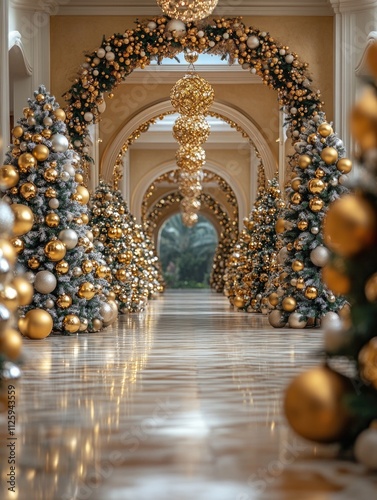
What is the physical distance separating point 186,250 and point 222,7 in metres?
32.2

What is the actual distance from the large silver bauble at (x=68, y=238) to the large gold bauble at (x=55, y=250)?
3.3 inches

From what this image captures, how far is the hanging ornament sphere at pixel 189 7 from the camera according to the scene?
31.0 feet

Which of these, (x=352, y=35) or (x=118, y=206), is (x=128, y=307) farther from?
(x=352, y=35)

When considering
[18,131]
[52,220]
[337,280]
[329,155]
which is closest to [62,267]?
[52,220]

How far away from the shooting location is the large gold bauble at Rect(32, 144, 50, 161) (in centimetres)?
889

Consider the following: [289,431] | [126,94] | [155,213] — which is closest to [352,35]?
[126,94]

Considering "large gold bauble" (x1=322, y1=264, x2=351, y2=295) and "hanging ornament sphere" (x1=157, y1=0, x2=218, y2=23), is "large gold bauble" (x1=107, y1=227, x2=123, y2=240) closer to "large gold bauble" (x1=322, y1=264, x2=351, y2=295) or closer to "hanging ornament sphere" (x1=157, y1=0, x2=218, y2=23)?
"hanging ornament sphere" (x1=157, y1=0, x2=218, y2=23)

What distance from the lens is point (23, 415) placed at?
4254 millimetres

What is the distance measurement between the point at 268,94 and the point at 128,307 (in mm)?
6179

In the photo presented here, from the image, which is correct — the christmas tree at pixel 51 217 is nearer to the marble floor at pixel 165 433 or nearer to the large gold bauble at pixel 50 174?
the large gold bauble at pixel 50 174

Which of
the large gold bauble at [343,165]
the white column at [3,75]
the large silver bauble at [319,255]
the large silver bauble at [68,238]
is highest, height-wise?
the white column at [3,75]

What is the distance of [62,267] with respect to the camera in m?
8.95

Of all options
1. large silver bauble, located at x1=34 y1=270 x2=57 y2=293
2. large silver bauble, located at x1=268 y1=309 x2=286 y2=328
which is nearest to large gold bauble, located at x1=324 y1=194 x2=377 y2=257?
large silver bauble, located at x1=34 y1=270 x2=57 y2=293

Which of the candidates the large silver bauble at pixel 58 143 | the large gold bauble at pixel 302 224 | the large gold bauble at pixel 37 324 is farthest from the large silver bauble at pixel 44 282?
the large gold bauble at pixel 302 224
